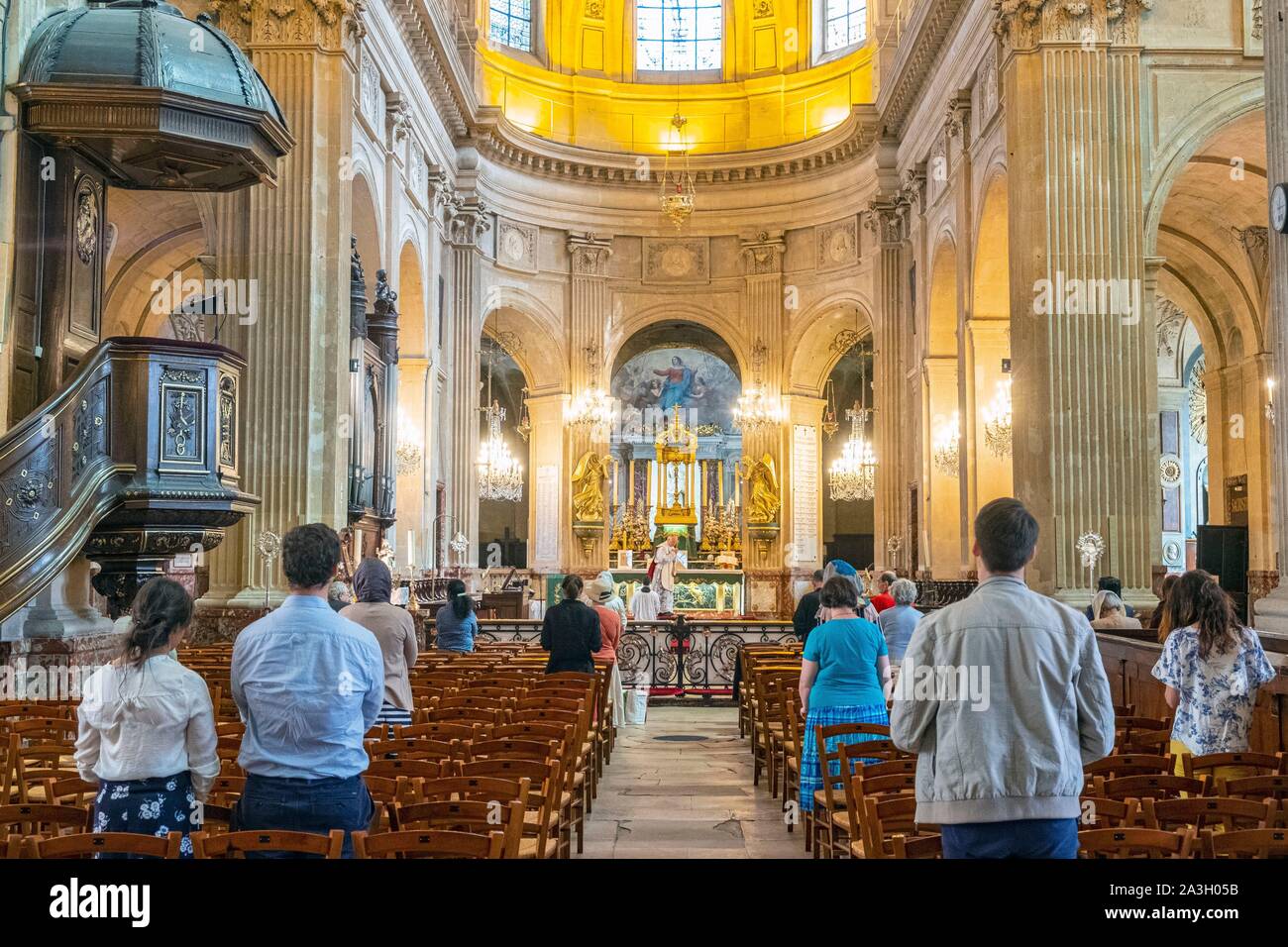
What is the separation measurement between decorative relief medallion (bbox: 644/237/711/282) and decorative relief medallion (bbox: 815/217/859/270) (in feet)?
10.3

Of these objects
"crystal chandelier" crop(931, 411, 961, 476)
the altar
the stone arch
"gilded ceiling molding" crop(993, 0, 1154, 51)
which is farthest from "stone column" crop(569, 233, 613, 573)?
"gilded ceiling molding" crop(993, 0, 1154, 51)

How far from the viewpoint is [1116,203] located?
1617 centimetres

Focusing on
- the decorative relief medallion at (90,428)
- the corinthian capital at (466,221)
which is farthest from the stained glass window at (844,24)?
the decorative relief medallion at (90,428)

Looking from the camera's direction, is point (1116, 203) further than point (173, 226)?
No

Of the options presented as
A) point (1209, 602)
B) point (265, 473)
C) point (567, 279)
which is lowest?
point (1209, 602)

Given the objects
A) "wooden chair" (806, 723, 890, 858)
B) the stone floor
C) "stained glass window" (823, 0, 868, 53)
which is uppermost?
"stained glass window" (823, 0, 868, 53)

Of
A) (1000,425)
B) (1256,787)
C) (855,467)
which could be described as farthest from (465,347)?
(1256,787)

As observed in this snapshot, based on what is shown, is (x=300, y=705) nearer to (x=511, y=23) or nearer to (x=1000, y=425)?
(x=1000, y=425)

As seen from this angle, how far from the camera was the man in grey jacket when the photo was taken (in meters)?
3.83

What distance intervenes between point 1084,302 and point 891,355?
39.0ft

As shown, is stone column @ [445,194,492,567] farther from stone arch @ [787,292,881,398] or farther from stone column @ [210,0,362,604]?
stone column @ [210,0,362,604]
